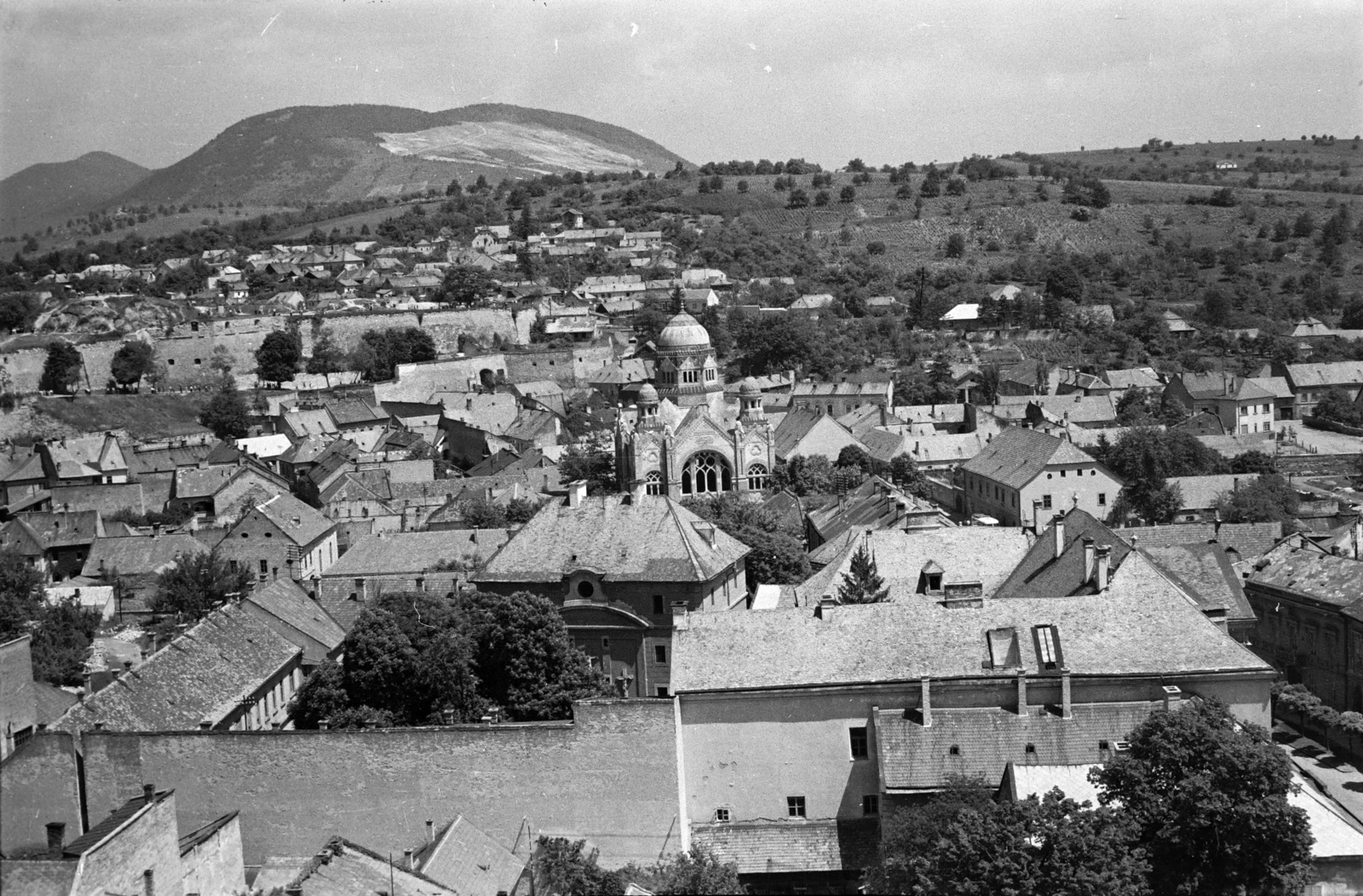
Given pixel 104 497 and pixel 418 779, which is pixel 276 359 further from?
pixel 418 779

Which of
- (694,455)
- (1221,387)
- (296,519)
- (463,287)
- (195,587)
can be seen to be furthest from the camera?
(463,287)

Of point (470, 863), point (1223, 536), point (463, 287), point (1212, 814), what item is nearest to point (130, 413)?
point (463, 287)

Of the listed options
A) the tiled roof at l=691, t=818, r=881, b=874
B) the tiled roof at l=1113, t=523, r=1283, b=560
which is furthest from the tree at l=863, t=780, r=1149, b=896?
the tiled roof at l=1113, t=523, r=1283, b=560

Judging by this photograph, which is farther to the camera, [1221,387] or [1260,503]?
[1221,387]

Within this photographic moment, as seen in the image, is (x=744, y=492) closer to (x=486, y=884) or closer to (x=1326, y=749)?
(x=1326, y=749)

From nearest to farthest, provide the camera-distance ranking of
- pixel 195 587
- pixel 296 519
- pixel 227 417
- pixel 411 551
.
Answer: pixel 195 587 < pixel 411 551 < pixel 296 519 < pixel 227 417

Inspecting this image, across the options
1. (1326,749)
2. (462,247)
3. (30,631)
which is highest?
(462,247)

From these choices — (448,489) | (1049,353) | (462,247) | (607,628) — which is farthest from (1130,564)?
(462,247)
